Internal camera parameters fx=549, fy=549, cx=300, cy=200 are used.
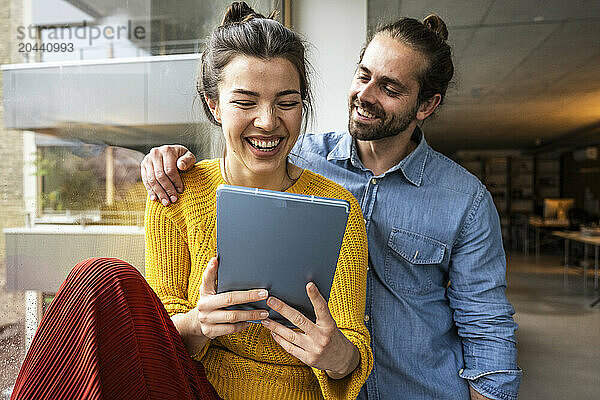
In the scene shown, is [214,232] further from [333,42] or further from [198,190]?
[333,42]

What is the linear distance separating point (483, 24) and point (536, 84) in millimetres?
622

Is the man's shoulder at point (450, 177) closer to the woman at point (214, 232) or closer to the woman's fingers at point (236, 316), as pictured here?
the woman at point (214, 232)

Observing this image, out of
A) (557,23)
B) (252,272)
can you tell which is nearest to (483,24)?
(557,23)

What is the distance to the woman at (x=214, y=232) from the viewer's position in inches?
39.8

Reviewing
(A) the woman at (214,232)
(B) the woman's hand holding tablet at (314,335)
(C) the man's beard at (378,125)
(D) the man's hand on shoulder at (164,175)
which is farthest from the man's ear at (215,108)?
(C) the man's beard at (378,125)

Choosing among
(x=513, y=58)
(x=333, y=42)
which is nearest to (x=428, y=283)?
(x=333, y=42)

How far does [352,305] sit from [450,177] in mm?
621

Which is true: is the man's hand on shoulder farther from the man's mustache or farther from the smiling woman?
the man's mustache

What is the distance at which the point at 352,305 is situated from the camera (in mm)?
1131

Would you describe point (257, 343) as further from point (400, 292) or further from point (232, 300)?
point (400, 292)

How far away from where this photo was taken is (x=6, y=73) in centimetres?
78

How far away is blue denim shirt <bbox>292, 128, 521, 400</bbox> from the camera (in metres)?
1.52

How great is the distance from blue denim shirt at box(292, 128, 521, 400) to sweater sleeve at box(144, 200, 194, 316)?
23.9 inches

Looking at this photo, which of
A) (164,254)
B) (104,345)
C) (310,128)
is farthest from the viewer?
(310,128)
